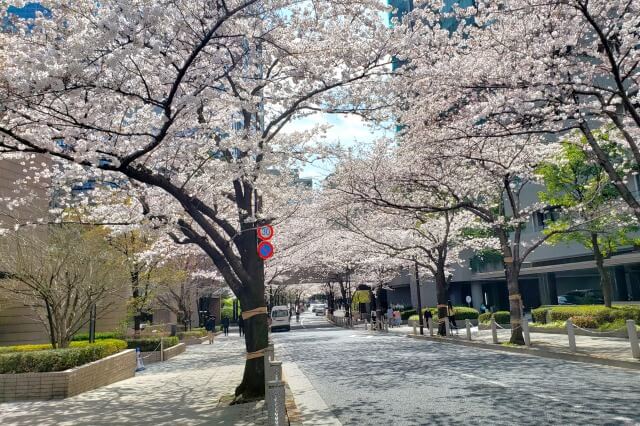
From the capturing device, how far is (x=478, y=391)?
381 inches

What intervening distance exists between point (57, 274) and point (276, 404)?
10.6 metres

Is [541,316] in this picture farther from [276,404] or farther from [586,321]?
[276,404]

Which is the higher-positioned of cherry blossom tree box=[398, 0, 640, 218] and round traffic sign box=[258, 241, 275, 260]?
cherry blossom tree box=[398, 0, 640, 218]

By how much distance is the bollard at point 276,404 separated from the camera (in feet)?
19.4

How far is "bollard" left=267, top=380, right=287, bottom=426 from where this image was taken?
5915mm

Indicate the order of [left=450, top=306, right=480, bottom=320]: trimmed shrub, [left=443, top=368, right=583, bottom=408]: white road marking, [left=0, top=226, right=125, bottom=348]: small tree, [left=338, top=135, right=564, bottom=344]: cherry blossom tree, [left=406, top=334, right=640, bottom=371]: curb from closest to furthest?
[left=443, top=368, right=583, bottom=408]: white road marking → [left=406, top=334, right=640, bottom=371]: curb → [left=0, top=226, right=125, bottom=348]: small tree → [left=338, top=135, right=564, bottom=344]: cherry blossom tree → [left=450, top=306, right=480, bottom=320]: trimmed shrub

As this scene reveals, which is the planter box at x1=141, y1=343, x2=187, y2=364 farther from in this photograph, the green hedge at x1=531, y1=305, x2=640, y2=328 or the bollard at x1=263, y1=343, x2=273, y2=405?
the green hedge at x1=531, y1=305, x2=640, y2=328

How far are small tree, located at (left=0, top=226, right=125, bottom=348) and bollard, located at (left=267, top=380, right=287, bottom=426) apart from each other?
33.9ft

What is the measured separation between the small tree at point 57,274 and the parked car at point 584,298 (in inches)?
1375

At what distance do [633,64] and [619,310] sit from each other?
44.1 feet

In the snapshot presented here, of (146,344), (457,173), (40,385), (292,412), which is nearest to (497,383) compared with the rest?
(292,412)

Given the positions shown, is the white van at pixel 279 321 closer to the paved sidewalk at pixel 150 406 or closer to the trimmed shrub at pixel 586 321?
the trimmed shrub at pixel 586 321

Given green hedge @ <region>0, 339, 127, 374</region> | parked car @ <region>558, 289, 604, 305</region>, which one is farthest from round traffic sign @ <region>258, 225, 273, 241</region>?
parked car @ <region>558, 289, 604, 305</region>

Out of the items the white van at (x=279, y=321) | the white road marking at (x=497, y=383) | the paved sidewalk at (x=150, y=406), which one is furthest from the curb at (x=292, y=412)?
the white van at (x=279, y=321)
